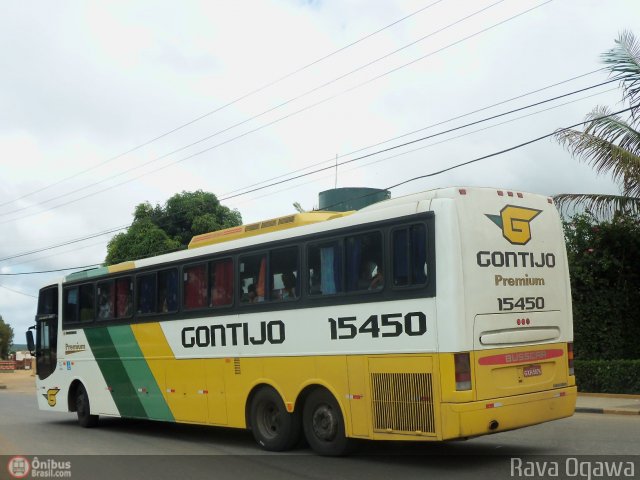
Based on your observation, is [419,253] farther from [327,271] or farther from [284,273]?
[284,273]

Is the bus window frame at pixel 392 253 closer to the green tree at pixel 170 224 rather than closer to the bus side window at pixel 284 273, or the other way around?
the bus side window at pixel 284 273

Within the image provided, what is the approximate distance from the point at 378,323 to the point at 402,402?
102 centimetres

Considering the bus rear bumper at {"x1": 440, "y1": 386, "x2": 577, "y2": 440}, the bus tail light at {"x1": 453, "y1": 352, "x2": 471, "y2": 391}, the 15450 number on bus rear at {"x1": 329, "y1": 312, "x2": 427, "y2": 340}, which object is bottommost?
the bus rear bumper at {"x1": 440, "y1": 386, "x2": 577, "y2": 440}

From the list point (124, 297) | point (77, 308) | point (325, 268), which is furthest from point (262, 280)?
point (77, 308)

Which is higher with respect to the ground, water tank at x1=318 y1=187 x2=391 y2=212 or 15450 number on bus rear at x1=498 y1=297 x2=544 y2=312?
water tank at x1=318 y1=187 x2=391 y2=212

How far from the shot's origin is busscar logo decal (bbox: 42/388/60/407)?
1698cm

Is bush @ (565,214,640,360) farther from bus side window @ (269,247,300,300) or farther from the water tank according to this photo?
bus side window @ (269,247,300,300)

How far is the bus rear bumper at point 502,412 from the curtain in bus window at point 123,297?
7.78 meters

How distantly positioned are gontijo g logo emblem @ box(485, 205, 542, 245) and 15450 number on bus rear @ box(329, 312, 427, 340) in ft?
5.06

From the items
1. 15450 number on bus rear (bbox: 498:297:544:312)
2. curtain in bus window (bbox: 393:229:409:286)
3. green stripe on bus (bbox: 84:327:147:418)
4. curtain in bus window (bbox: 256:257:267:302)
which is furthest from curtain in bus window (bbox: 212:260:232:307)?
15450 number on bus rear (bbox: 498:297:544:312)

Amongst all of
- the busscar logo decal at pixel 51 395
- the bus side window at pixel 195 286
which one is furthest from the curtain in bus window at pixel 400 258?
the busscar logo decal at pixel 51 395

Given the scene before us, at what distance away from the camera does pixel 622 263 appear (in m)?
19.7

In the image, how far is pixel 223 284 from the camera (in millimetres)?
12297

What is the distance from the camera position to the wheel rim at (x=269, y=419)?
11.3 metres
